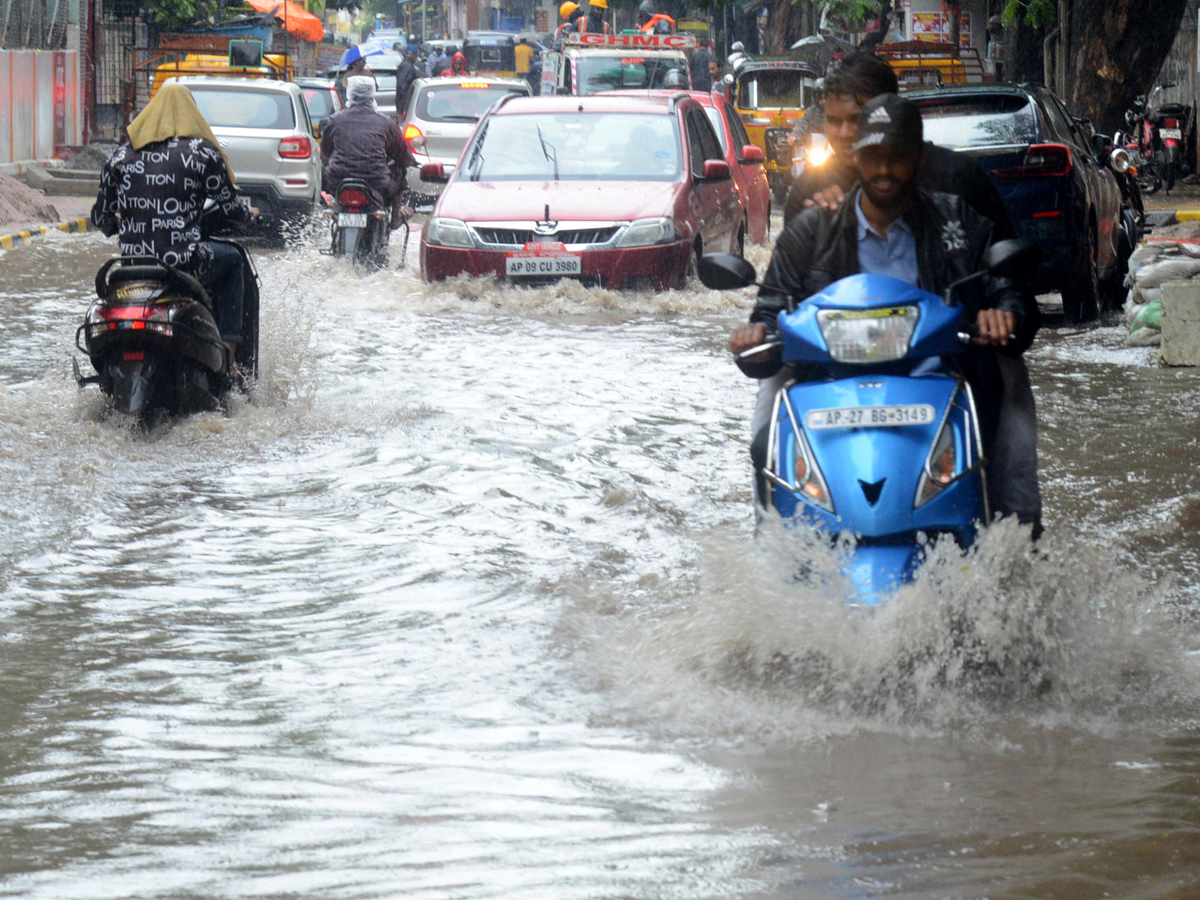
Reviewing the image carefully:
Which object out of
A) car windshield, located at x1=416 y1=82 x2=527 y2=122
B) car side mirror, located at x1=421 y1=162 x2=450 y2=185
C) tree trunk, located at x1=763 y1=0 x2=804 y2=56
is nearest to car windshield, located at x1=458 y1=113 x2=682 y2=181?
car side mirror, located at x1=421 y1=162 x2=450 y2=185

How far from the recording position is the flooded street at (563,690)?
12.7ft

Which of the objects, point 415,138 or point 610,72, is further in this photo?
point 610,72

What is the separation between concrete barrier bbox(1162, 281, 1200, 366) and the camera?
11.4m

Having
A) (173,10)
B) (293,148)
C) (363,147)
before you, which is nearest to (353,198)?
(363,147)

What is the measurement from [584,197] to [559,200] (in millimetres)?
205

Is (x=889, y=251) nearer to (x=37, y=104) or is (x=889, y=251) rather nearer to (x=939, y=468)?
(x=939, y=468)

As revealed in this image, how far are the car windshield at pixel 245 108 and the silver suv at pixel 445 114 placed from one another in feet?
10.9

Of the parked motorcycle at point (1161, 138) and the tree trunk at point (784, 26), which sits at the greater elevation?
the tree trunk at point (784, 26)

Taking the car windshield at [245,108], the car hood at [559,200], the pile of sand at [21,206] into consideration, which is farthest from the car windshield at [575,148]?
the pile of sand at [21,206]

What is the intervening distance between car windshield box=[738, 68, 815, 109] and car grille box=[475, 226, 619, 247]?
1783 cm

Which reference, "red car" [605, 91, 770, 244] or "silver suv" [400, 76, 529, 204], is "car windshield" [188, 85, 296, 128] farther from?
"red car" [605, 91, 770, 244]

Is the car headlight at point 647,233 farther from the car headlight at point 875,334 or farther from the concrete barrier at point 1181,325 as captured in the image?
the car headlight at point 875,334

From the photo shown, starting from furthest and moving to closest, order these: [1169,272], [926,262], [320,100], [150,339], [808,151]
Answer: [320,100] < [808,151] < [1169,272] < [150,339] < [926,262]

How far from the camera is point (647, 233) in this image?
14688 mm
